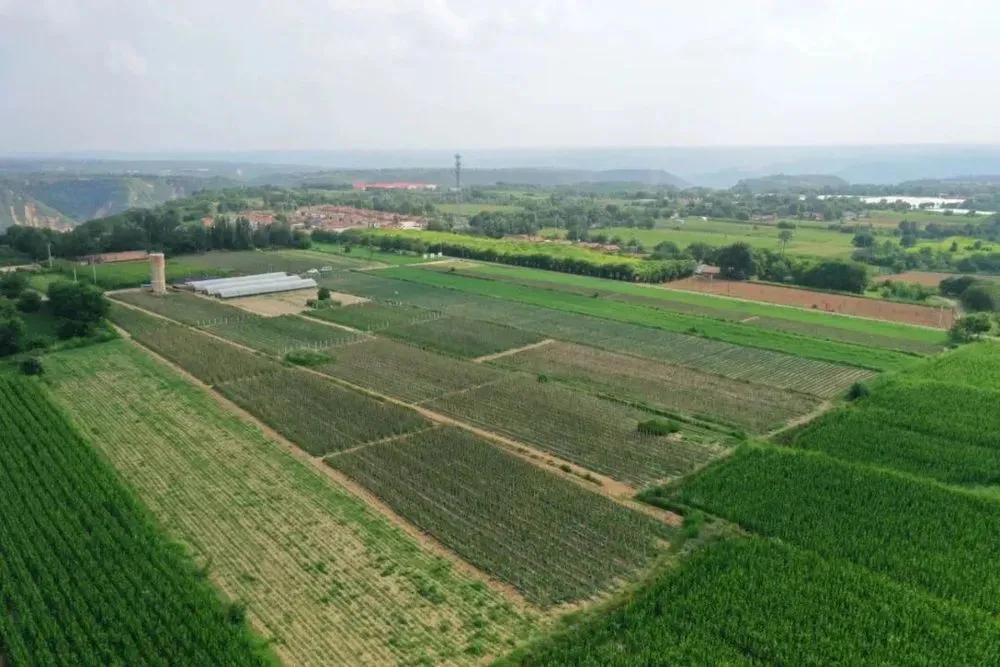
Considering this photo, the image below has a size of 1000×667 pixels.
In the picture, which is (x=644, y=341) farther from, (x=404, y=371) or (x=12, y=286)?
(x=12, y=286)

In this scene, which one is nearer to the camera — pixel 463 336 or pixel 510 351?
pixel 510 351

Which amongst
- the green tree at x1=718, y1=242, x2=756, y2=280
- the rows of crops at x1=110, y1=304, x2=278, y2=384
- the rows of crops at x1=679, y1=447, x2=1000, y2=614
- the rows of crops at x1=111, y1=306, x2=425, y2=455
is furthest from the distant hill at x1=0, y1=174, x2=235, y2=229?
the rows of crops at x1=679, y1=447, x2=1000, y2=614

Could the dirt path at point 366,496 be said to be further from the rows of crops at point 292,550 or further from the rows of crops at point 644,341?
the rows of crops at point 644,341

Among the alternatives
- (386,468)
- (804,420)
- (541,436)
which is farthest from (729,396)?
(386,468)

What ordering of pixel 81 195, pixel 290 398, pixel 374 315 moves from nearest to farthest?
pixel 290 398
pixel 374 315
pixel 81 195

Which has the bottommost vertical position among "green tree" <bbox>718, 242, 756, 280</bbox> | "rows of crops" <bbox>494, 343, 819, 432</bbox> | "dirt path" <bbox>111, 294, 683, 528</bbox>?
"dirt path" <bbox>111, 294, 683, 528</bbox>

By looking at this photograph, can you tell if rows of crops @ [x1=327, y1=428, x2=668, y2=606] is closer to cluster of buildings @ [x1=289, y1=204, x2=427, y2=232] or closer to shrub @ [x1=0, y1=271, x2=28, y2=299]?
shrub @ [x1=0, y1=271, x2=28, y2=299]

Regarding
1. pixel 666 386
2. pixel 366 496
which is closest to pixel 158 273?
pixel 666 386
